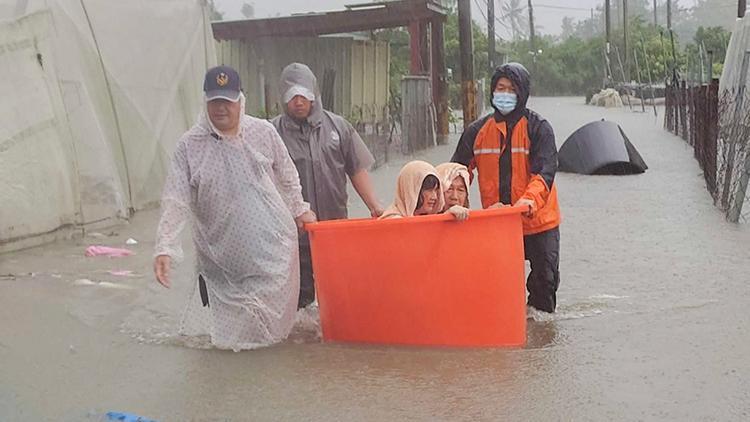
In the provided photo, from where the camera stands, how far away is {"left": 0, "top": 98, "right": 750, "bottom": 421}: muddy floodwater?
4559mm

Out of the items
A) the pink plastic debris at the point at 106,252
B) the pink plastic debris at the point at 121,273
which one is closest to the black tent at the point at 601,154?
the pink plastic debris at the point at 106,252

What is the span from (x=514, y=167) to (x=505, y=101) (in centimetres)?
39

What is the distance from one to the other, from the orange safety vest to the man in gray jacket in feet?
2.19

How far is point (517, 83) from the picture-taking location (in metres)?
5.64

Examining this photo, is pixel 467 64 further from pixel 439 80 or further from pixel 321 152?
pixel 321 152

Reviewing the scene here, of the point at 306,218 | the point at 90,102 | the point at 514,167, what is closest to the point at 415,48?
the point at 90,102

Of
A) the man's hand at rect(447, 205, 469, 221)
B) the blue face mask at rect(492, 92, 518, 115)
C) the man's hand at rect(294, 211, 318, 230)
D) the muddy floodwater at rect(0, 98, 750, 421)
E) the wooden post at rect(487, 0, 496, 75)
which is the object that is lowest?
the muddy floodwater at rect(0, 98, 750, 421)

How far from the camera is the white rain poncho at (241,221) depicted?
5.30 metres

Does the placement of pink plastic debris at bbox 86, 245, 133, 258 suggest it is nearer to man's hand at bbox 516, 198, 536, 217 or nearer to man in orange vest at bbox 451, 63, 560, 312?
man in orange vest at bbox 451, 63, 560, 312

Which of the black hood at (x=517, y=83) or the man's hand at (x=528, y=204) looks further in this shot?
the black hood at (x=517, y=83)

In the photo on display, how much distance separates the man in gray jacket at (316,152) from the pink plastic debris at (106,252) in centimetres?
305

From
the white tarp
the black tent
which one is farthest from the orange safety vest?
the black tent

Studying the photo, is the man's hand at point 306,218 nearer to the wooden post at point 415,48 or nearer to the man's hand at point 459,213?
the man's hand at point 459,213

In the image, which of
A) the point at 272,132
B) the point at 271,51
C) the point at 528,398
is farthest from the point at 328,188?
the point at 271,51
